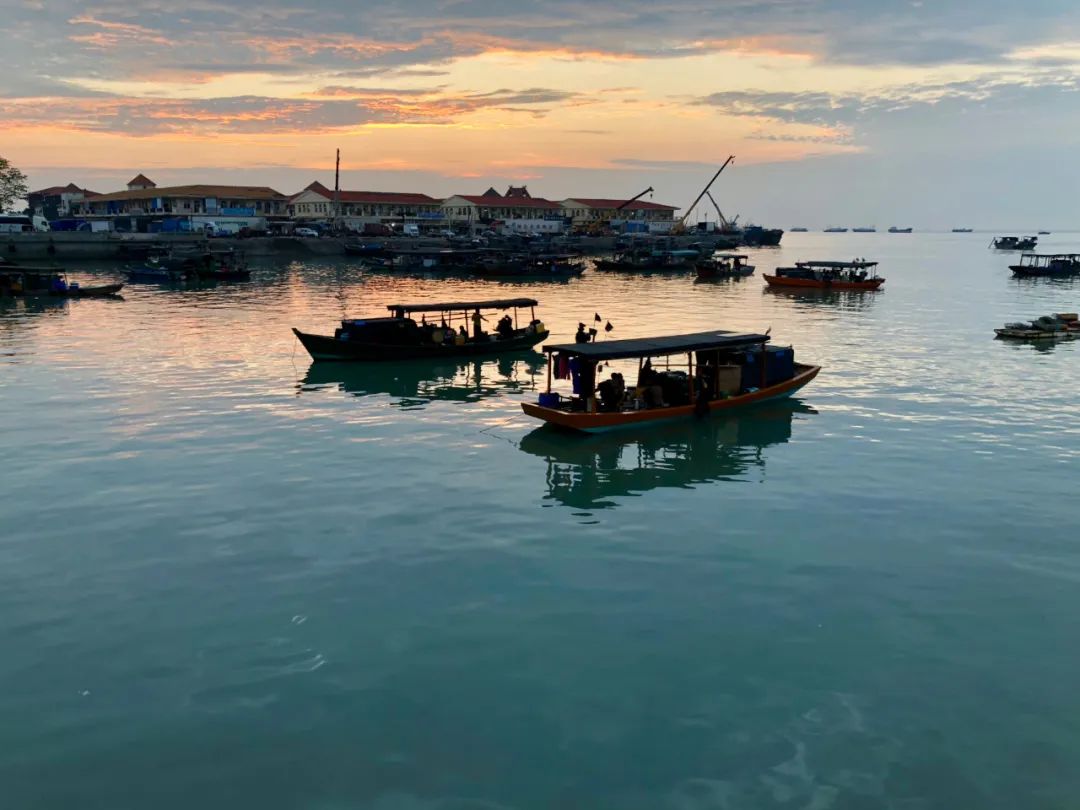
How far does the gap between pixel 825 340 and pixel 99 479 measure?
3740 centimetres

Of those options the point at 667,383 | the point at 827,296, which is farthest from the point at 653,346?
the point at 827,296

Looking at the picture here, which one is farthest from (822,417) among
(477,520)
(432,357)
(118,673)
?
(118,673)

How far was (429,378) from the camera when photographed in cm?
3375

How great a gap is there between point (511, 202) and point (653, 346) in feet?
515

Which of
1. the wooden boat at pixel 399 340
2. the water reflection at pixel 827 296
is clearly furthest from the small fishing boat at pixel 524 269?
the wooden boat at pixel 399 340

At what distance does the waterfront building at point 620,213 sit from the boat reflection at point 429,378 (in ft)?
479

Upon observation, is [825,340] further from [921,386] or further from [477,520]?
[477,520]

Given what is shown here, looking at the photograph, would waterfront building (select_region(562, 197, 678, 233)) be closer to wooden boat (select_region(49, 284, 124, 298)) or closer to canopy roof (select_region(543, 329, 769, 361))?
wooden boat (select_region(49, 284, 124, 298))

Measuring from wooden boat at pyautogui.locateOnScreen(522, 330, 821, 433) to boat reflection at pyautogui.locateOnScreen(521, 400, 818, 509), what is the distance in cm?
48

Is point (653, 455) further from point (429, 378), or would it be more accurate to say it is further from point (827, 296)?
point (827, 296)

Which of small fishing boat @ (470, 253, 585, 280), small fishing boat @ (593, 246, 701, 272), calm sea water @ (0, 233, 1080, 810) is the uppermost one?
small fishing boat @ (593, 246, 701, 272)

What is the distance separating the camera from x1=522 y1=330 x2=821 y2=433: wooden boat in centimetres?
2386

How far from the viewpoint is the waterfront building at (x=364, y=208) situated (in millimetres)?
152875

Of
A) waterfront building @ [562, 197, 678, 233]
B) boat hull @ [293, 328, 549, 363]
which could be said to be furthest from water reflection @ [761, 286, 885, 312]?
waterfront building @ [562, 197, 678, 233]
